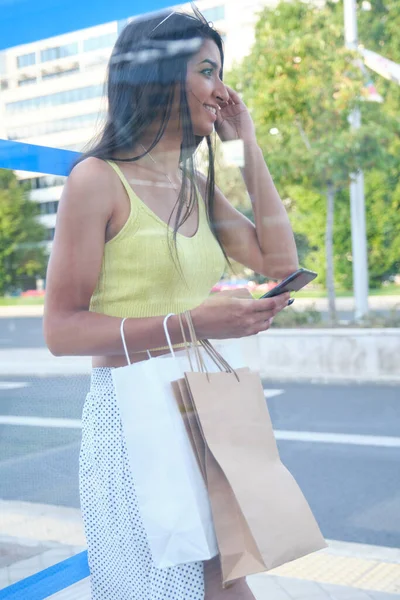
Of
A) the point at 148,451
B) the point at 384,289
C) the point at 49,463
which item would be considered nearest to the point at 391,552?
the point at 49,463

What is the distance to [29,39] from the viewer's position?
1.45 meters

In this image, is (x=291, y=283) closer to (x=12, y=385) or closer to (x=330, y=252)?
(x=12, y=385)

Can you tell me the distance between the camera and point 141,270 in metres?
1.17

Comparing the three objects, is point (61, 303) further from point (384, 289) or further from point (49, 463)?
point (384, 289)

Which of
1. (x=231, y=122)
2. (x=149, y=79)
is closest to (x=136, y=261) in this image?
(x=149, y=79)

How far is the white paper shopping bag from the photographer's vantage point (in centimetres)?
105

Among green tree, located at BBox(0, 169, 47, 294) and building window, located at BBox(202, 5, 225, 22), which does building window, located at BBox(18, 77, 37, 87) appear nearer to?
green tree, located at BBox(0, 169, 47, 294)

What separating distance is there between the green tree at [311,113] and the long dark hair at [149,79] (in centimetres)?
172

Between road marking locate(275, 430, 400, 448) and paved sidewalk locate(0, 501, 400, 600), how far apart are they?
1609 mm

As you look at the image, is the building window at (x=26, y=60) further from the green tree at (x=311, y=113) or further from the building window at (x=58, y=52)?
the green tree at (x=311, y=113)

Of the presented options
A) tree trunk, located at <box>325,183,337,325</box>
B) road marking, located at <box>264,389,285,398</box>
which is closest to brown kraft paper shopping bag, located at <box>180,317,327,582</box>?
tree trunk, located at <box>325,183,337,325</box>

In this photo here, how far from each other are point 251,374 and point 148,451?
0.18 m

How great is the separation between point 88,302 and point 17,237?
0.47 m

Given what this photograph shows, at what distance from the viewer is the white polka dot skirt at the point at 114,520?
3.76ft
